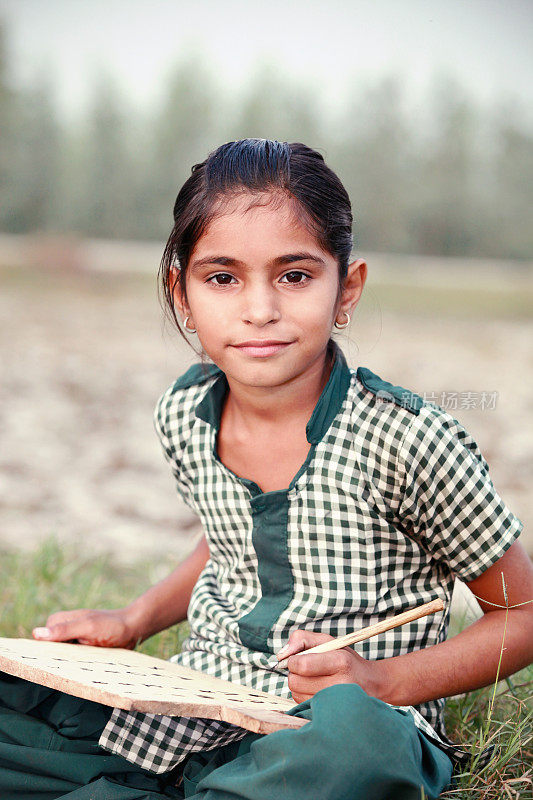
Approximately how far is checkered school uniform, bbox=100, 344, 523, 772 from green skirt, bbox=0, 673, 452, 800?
5cm

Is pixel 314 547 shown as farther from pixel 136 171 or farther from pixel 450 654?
pixel 136 171

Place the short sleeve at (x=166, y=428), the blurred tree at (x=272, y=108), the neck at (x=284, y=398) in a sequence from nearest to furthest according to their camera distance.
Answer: the neck at (x=284, y=398) → the short sleeve at (x=166, y=428) → the blurred tree at (x=272, y=108)

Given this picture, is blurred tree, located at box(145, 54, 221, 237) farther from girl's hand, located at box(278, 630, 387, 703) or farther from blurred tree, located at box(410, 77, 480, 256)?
girl's hand, located at box(278, 630, 387, 703)

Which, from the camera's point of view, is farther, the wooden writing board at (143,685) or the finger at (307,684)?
the finger at (307,684)

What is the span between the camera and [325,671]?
50.0 inches

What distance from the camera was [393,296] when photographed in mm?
11023

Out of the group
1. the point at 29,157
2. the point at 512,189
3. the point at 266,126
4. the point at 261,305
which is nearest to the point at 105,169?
the point at 29,157

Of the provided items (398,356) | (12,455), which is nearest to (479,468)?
(12,455)

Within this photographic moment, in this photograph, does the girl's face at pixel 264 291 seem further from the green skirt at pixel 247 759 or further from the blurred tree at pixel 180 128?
the blurred tree at pixel 180 128

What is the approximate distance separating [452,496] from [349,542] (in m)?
0.19

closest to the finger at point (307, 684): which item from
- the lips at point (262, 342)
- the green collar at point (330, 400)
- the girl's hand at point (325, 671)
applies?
the girl's hand at point (325, 671)

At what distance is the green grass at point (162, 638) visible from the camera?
1.42 metres

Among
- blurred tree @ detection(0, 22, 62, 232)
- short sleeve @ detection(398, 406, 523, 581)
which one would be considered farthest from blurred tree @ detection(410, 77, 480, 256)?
short sleeve @ detection(398, 406, 523, 581)

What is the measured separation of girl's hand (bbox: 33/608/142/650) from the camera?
1.73 metres
